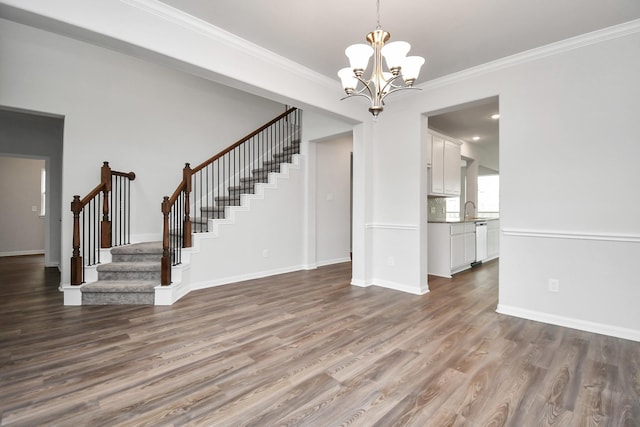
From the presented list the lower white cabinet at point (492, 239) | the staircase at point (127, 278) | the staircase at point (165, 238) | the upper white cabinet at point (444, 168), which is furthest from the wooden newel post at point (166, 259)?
the lower white cabinet at point (492, 239)

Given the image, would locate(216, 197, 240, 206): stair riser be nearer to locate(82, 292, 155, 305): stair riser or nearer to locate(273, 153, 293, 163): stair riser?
locate(273, 153, 293, 163): stair riser

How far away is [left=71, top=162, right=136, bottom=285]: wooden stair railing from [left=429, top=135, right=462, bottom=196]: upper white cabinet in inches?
191

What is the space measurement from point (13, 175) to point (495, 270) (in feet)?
36.4

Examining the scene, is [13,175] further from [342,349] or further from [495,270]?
[495,270]

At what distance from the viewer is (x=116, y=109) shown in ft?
14.6

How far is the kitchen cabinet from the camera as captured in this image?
4.98m

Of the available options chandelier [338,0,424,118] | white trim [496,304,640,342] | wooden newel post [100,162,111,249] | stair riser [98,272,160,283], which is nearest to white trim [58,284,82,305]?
stair riser [98,272,160,283]

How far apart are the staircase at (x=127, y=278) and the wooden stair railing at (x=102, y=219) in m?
0.22

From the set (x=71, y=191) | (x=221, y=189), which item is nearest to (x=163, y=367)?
(x=71, y=191)

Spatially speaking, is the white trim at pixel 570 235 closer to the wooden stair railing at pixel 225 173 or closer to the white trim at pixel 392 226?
the white trim at pixel 392 226

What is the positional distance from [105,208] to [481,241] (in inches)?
255

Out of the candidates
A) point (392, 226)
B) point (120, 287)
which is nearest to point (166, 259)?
point (120, 287)

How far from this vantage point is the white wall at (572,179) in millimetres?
2623

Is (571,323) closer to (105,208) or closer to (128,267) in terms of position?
(128,267)
